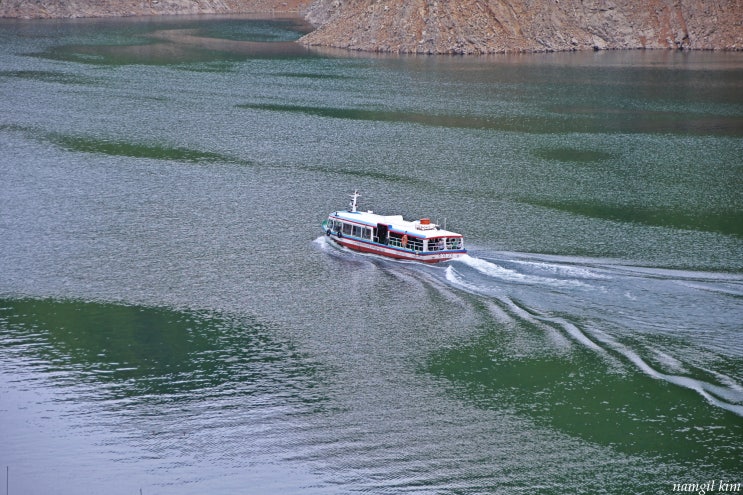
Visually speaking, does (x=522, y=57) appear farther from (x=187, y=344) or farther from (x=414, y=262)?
(x=187, y=344)

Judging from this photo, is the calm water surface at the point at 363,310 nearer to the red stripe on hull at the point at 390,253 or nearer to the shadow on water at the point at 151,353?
the shadow on water at the point at 151,353

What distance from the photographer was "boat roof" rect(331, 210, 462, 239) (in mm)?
73062

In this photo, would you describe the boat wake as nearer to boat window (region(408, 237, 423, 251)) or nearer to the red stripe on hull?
the red stripe on hull

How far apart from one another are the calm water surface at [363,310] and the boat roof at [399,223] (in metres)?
2.60

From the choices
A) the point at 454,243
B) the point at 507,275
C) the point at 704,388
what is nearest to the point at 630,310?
the point at 507,275

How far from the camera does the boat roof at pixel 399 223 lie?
7306 cm

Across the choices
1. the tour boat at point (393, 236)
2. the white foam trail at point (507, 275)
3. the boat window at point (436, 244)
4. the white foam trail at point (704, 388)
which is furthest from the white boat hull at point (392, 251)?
the white foam trail at point (704, 388)

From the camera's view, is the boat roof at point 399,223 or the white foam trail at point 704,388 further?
the boat roof at point 399,223

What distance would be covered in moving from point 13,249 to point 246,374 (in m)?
29.5

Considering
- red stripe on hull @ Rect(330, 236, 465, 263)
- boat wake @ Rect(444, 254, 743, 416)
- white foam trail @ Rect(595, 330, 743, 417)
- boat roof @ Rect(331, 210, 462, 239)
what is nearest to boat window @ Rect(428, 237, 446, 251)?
boat roof @ Rect(331, 210, 462, 239)

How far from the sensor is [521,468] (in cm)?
4622

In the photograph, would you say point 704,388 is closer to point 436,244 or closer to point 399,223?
point 436,244

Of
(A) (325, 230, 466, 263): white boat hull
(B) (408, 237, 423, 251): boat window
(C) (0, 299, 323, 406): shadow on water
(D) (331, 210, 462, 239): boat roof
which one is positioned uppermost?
(D) (331, 210, 462, 239): boat roof

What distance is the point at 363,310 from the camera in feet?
212
